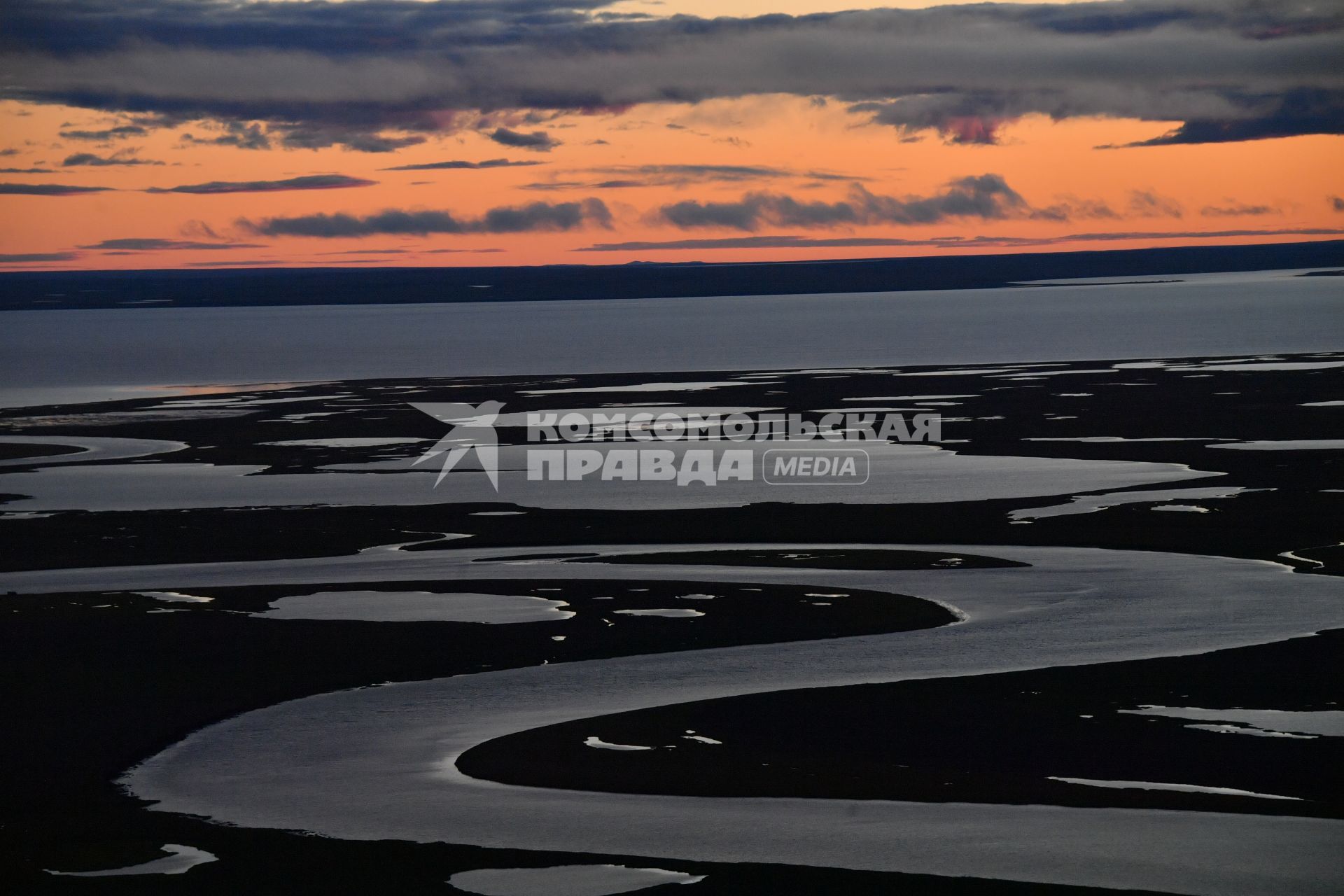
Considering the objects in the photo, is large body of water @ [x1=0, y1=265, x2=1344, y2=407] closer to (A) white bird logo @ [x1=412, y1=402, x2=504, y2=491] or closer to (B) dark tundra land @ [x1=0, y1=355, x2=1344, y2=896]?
(A) white bird logo @ [x1=412, y1=402, x2=504, y2=491]

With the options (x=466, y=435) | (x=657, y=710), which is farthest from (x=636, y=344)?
(x=657, y=710)

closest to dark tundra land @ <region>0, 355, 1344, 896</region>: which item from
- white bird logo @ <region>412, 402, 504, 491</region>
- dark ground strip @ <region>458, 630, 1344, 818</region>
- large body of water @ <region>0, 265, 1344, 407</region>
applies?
dark ground strip @ <region>458, 630, 1344, 818</region>

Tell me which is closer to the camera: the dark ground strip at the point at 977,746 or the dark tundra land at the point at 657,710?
the dark tundra land at the point at 657,710

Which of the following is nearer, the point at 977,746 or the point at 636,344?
the point at 977,746

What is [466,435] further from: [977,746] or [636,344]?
[636,344]

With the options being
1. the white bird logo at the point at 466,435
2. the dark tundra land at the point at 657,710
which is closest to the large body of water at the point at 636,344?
the white bird logo at the point at 466,435

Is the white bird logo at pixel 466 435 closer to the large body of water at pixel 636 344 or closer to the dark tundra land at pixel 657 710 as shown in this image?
the dark tundra land at pixel 657 710

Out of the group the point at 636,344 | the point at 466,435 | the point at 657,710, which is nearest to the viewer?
the point at 657,710

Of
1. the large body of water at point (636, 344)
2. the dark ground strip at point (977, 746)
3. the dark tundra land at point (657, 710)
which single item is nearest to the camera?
the dark tundra land at point (657, 710)
